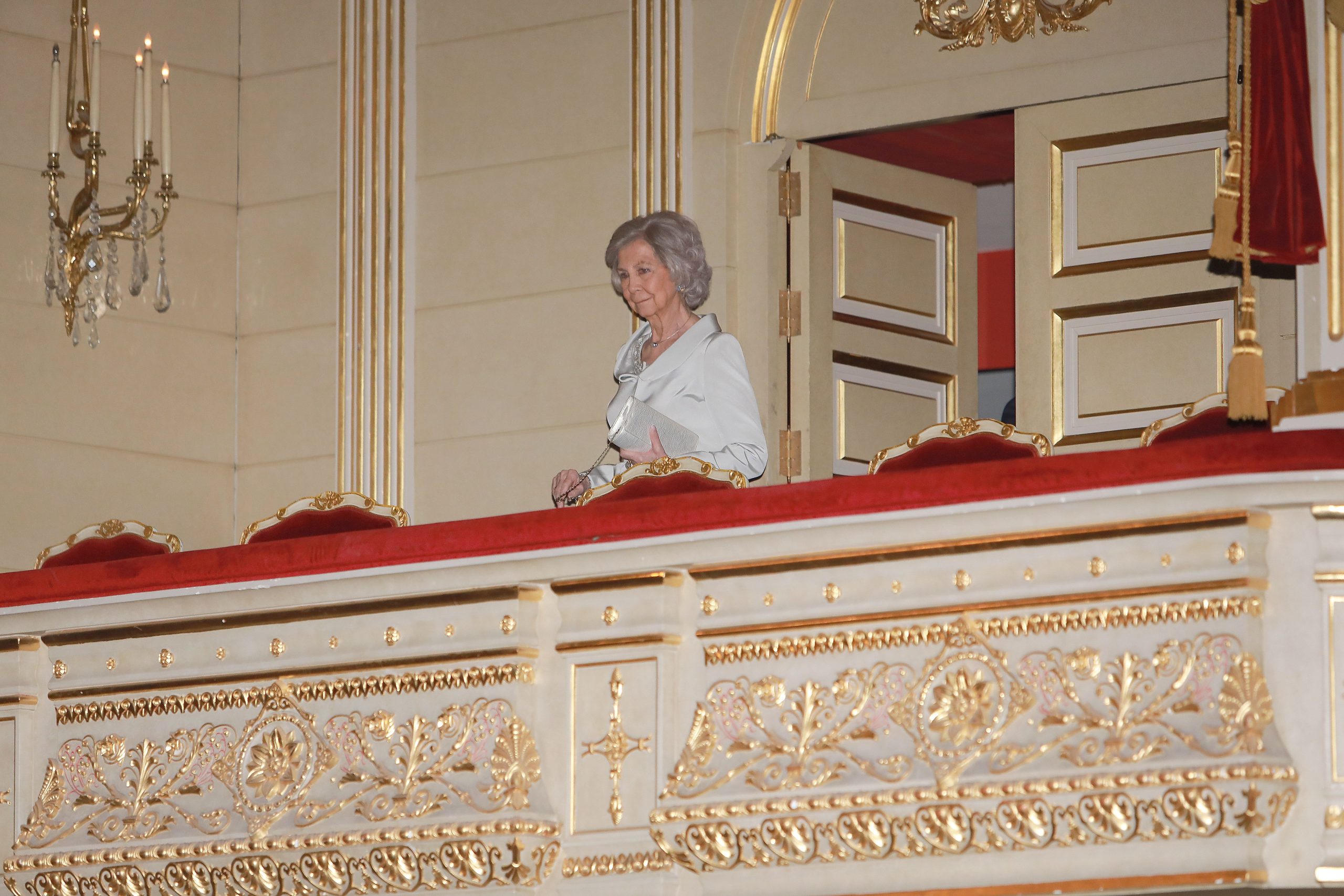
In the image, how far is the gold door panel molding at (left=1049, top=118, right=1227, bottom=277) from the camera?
6133 millimetres

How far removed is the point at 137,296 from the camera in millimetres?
7172

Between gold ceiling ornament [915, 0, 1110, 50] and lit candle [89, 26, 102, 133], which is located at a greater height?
gold ceiling ornament [915, 0, 1110, 50]

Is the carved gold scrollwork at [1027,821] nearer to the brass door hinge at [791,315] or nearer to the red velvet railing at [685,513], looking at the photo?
the red velvet railing at [685,513]

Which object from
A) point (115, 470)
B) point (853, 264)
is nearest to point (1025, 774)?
point (853, 264)

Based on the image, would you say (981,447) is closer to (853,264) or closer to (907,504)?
(907,504)

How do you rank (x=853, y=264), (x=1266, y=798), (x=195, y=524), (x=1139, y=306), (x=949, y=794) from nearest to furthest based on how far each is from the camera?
1. (x=1266, y=798)
2. (x=949, y=794)
3. (x=1139, y=306)
4. (x=853, y=264)
5. (x=195, y=524)

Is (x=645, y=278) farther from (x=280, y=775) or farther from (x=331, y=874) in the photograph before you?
(x=331, y=874)

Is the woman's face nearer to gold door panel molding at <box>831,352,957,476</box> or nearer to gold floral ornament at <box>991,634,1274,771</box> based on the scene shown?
gold door panel molding at <box>831,352,957,476</box>

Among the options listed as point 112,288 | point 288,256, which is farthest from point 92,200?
point 288,256

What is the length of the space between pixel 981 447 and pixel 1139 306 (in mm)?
2221

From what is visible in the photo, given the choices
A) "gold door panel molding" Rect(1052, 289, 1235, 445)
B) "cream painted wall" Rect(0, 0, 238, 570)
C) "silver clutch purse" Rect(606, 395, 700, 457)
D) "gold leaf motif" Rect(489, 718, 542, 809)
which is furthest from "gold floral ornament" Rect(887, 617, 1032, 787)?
"cream painted wall" Rect(0, 0, 238, 570)

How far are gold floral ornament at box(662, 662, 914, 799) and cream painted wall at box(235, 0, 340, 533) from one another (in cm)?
351

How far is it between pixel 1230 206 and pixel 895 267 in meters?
2.72

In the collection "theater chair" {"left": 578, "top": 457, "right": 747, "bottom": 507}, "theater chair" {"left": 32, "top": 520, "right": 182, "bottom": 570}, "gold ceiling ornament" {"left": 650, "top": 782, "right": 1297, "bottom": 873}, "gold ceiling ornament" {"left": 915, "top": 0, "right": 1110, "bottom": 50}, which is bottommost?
"gold ceiling ornament" {"left": 650, "top": 782, "right": 1297, "bottom": 873}
